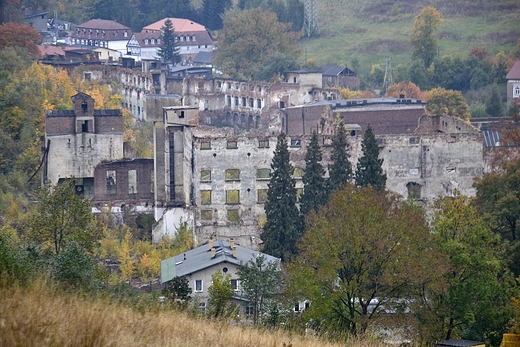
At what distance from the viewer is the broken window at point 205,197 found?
47188 millimetres

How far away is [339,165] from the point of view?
46.4 metres

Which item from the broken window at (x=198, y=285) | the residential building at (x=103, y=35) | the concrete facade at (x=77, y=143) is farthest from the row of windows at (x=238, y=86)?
the broken window at (x=198, y=285)

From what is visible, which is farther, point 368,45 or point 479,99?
point 368,45

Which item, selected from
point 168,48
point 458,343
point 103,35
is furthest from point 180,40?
point 458,343

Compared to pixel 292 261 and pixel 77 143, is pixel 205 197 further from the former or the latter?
pixel 292 261

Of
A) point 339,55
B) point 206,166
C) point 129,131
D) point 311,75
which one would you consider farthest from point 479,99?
point 206,166

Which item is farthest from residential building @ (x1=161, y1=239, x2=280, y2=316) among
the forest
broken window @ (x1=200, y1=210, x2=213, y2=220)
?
broken window @ (x1=200, y1=210, x2=213, y2=220)

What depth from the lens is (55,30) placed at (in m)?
115

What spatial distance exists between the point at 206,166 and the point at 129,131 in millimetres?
17321

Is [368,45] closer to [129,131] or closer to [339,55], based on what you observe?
[339,55]

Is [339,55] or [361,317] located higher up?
[339,55]

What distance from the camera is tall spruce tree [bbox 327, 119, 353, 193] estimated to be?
151 ft

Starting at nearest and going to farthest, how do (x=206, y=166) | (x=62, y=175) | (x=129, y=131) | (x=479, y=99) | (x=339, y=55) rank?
(x=206, y=166)
(x=62, y=175)
(x=129, y=131)
(x=479, y=99)
(x=339, y=55)

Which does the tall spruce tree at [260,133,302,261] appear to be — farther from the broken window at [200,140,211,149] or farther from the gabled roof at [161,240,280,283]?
the broken window at [200,140,211,149]
